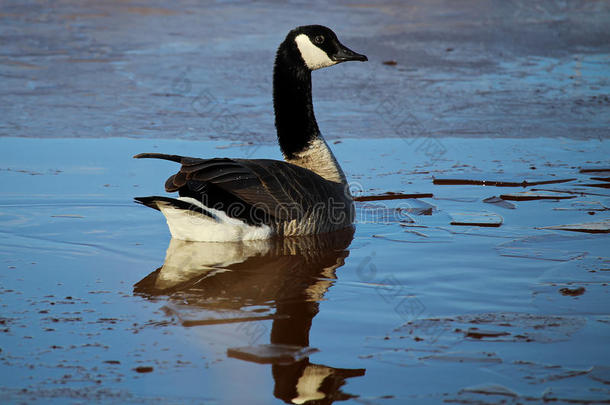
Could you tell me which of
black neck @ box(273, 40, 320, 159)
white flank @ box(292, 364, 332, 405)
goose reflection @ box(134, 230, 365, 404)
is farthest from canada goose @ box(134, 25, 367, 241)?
white flank @ box(292, 364, 332, 405)

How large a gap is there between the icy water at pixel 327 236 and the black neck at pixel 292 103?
2.33ft

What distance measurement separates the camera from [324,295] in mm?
4219

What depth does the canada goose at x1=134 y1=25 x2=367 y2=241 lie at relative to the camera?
16.7 feet

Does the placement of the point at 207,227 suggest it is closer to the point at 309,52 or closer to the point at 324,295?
the point at 324,295

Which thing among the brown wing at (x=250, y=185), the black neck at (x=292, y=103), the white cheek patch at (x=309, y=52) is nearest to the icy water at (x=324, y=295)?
the brown wing at (x=250, y=185)

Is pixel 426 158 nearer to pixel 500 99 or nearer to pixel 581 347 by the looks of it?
pixel 500 99

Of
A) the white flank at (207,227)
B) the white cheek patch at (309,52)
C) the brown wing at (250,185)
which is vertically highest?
the white cheek patch at (309,52)

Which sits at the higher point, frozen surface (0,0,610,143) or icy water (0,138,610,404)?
frozen surface (0,0,610,143)

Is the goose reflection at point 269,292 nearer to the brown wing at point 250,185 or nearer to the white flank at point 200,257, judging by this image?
the white flank at point 200,257

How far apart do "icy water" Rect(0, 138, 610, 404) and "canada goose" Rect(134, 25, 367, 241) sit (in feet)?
0.46

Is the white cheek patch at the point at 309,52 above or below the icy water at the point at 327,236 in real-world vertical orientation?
above

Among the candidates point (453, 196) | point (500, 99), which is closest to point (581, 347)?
point (453, 196)

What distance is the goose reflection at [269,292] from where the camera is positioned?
321 cm

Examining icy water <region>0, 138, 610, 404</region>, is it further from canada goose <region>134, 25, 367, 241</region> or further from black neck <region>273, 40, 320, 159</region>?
black neck <region>273, 40, 320, 159</region>
